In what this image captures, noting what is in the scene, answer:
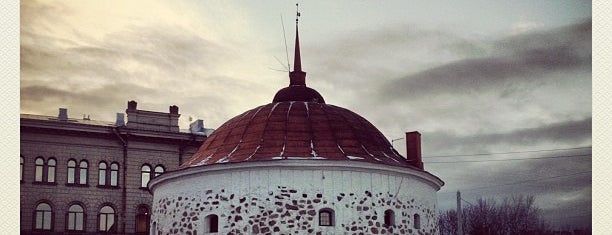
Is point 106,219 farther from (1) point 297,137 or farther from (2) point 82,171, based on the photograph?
(1) point 297,137

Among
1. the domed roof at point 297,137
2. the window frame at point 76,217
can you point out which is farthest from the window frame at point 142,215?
the domed roof at point 297,137

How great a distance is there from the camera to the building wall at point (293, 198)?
17.9 m

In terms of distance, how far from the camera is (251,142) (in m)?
19.0

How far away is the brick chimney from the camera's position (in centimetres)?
2097

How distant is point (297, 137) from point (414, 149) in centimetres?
344

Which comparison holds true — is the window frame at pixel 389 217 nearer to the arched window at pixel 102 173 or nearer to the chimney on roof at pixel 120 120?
the arched window at pixel 102 173

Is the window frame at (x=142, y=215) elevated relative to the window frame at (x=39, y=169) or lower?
lower

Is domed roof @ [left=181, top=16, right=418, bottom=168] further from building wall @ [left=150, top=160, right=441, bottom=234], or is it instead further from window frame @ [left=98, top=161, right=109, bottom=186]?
window frame @ [left=98, top=161, right=109, bottom=186]

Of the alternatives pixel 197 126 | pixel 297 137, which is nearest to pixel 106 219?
pixel 197 126

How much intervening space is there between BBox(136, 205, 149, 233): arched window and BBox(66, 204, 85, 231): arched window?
6.20ft

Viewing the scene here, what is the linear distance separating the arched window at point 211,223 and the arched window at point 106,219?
10187mm

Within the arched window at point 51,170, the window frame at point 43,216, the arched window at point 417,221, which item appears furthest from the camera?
the arched window at point 51,170

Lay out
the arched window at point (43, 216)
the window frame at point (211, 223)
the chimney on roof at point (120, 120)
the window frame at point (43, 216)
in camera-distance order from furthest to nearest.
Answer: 1. the chimney on roof at point (120, 120)
2. the arched window at point (43, 216)
3. the window frame at point (43, 216)
4. the window frame at point (211, 223)
